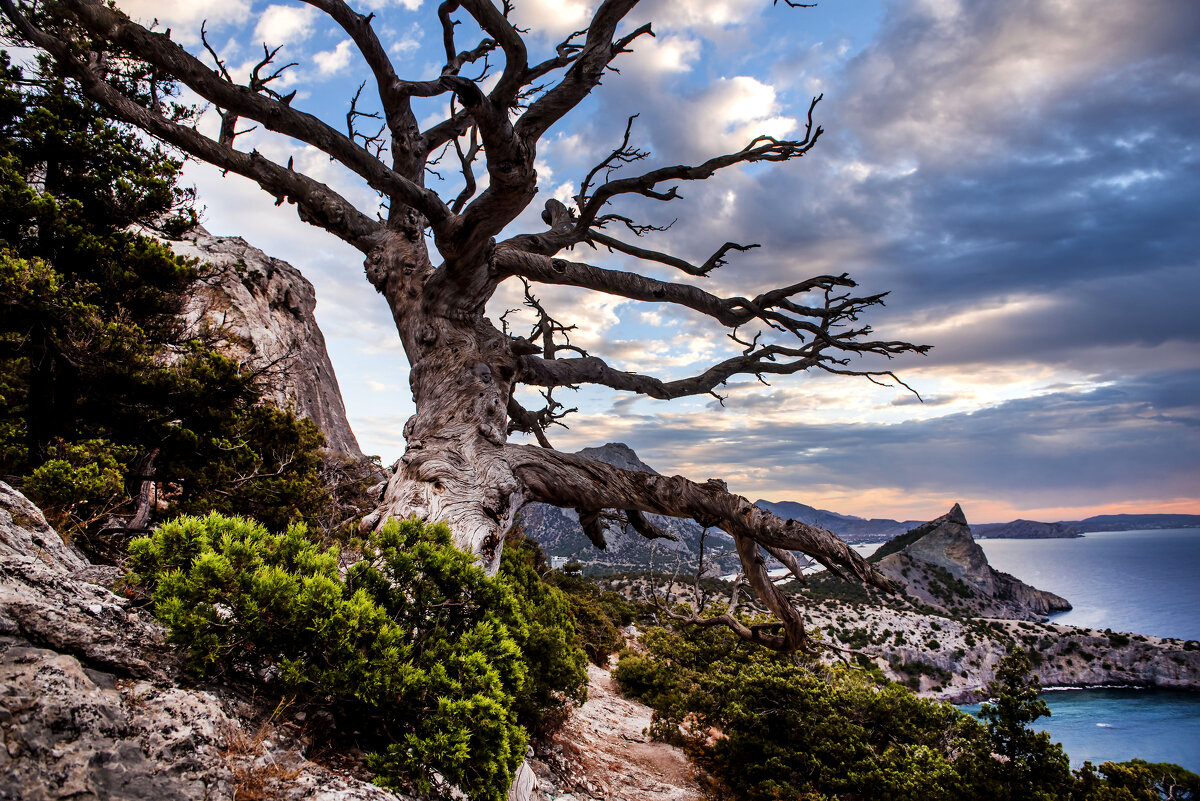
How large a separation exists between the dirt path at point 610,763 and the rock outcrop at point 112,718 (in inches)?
95.5

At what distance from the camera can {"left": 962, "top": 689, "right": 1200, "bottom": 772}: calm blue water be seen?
33719 millimetres

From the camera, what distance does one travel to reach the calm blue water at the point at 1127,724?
33.7 metres

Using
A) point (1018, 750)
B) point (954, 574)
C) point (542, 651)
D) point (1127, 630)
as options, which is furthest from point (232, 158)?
point (1127, 630)

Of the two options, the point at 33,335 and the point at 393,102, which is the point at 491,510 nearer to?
the point at 393,102

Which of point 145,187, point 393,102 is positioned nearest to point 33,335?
point 145,187

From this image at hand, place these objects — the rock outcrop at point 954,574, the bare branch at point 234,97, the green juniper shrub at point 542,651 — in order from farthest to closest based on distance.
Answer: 1. the rock outcrop at point 954,574
2. the green juniper shrub at point 542,651
3. the bare branch at point 234,97

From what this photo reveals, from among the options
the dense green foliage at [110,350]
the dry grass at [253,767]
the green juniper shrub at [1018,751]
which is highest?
the dense green foliage at [110,350]

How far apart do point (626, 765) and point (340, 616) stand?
5.72m

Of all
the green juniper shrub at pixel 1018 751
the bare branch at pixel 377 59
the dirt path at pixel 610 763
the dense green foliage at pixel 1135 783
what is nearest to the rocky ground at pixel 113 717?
the dirt path at pixel 610 763

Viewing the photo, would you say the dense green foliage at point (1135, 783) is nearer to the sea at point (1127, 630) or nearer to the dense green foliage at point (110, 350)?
the sea at point (1127, 630)

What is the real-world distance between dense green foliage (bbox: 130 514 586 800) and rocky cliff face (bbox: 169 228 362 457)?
531 inches

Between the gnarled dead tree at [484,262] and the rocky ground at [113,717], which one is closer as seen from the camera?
the rocky ground at [113,717]

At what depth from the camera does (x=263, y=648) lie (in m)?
2.18

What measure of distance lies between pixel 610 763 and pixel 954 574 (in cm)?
7825
